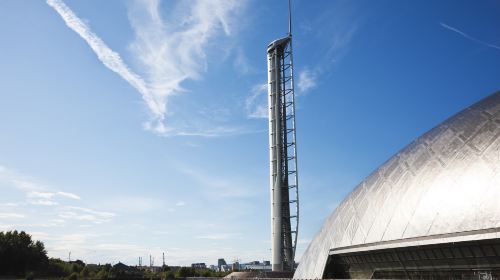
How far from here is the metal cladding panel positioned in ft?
91.7

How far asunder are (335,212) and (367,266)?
10.4m

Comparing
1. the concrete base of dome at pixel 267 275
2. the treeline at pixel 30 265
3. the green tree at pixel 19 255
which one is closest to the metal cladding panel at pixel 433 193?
the concrete base of dome at pixel 267 275

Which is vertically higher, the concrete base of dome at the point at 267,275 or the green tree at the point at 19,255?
the green tree at the point at 19,255

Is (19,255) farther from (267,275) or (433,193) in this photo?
(433,193)

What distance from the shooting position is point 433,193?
31812 millimetres

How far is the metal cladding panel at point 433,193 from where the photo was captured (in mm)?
27953

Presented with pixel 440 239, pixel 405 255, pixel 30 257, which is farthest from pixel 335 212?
pixel 30 257

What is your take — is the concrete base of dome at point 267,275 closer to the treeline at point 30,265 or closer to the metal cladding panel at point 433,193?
the metal cladding panel at point 433,193

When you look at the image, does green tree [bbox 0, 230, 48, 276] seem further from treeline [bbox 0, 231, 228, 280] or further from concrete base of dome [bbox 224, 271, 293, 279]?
concrete base of dome [bbox 224, 271, 293, 279]

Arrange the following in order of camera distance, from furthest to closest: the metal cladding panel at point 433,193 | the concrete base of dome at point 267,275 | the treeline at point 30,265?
the treeline at point 30,265
the concrete base of dome at point 267,275
the metal cladding panel at point 433,193

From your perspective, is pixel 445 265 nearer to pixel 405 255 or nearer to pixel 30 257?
pixel 405 255

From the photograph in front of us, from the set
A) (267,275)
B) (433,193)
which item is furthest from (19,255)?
(433,193)

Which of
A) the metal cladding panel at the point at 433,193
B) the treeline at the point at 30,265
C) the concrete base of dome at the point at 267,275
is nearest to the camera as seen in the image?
the metal cladding panel at the point at 433,193

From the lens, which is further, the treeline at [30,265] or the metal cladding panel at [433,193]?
the treeline at [30,265]
